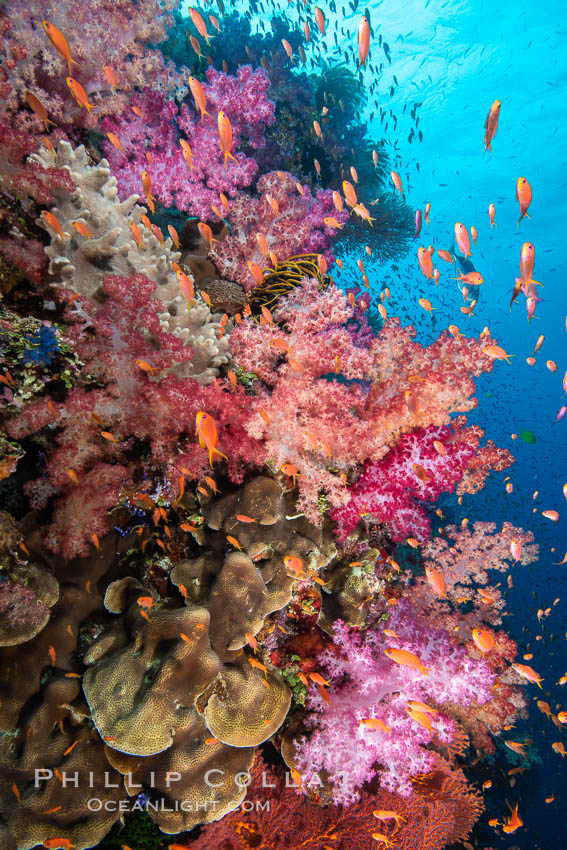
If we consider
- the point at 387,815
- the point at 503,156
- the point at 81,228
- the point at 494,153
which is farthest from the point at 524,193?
the point at 503,156

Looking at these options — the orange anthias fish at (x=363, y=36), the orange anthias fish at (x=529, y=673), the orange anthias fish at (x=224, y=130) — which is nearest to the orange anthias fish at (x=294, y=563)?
the orange anthias fish at (x=529, y=673)

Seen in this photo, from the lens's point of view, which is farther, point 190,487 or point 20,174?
point 190,487

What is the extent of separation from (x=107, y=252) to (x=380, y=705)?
5502mm

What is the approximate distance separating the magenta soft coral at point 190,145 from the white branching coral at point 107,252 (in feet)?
3.39

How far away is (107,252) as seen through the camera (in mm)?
3736

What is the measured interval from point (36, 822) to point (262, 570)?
2.66 meters

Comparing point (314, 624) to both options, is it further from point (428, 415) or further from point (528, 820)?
point (528, 820)

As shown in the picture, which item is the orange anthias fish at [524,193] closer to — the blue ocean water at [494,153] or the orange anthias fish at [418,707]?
the orange anthias fish at [418,707]

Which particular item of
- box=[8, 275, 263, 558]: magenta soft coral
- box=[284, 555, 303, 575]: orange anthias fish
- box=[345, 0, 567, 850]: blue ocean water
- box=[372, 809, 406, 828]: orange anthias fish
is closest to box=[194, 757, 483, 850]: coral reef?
box=[372, 809, 406, 828]: orange anthias fish

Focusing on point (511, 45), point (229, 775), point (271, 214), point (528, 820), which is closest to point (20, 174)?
point (271, 214)

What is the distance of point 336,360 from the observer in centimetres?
398

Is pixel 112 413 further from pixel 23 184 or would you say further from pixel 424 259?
pixel 424 259

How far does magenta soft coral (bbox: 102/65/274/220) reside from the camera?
5039 millimetres

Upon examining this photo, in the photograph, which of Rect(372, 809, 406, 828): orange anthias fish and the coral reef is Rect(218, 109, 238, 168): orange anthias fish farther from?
Rect(372, 809, 406, 828): orange anthias fish
